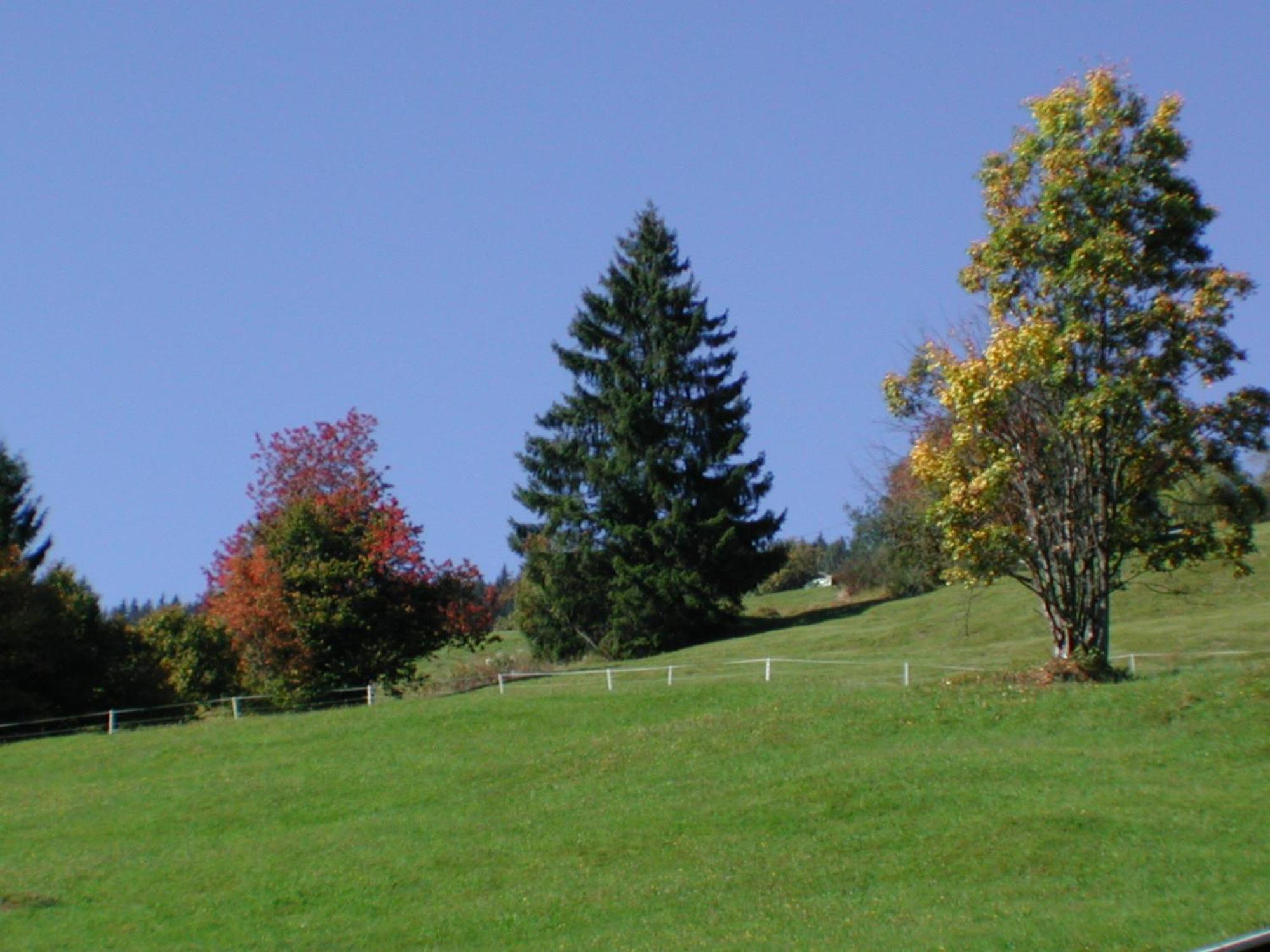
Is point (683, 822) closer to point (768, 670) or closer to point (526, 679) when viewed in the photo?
point (768, 670)

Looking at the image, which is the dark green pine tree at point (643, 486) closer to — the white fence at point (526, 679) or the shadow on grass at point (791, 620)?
the shadow on grass at point (791, 620)

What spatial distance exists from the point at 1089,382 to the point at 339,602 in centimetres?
2502

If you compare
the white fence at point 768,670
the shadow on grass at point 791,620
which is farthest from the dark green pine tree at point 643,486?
the white fence at point 768,670

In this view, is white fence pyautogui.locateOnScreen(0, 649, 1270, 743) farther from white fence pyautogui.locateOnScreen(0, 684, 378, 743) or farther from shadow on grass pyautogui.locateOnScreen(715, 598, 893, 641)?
shadow on grass pyautogui.locateOnScreen(715, 598, 893, 641)

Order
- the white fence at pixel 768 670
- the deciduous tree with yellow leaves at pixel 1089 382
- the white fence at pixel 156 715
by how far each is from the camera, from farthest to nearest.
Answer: the white fence at pixel 156 715 < the white fence at pixel 768 670 < the deciduous tree with yellow leaves at pixel 1089 382

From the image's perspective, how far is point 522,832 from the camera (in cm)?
2291

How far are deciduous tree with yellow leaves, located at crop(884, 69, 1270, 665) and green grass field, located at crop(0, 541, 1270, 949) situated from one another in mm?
2867

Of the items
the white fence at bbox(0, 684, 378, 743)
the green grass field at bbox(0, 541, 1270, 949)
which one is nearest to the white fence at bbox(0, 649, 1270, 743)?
the white fence at bbox(0, 684, 378, 743)

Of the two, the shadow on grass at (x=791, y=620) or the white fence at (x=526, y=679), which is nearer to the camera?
the white fence at (x=526, y=679)

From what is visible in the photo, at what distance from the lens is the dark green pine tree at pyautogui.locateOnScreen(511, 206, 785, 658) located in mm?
64812

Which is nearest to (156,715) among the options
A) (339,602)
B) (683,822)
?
(339,602)

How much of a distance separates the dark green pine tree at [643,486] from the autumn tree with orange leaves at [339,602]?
16.9m

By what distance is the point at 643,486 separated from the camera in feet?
216

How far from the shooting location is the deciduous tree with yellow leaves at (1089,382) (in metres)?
28.2
